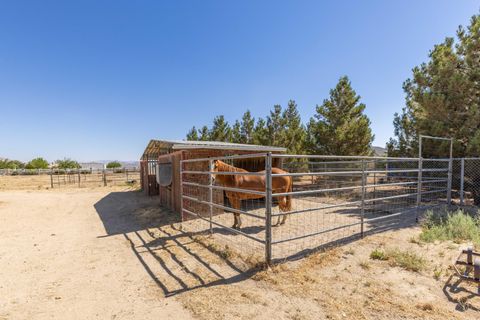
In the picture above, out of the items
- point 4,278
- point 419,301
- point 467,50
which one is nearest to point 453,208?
point 467,50

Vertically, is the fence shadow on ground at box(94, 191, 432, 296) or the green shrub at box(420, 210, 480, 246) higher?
the green shrub at box(420, 210, 480, 246)

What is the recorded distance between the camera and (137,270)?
3.54 m

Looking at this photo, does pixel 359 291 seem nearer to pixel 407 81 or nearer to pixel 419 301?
pixel 419 301

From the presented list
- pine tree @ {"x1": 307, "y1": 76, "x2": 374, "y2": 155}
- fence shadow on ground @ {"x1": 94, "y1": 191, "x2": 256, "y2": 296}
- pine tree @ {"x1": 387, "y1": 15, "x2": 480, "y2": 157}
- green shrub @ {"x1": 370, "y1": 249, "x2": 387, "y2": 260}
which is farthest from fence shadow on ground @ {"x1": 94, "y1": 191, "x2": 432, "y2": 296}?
pine tree @ {"x1": 307, "y1": 76, "x2": 374, "y2": 155}

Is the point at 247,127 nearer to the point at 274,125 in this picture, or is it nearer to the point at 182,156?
the point at 274,125

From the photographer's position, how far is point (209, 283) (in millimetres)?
3061

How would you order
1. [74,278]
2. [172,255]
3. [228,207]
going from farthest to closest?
[228,207], [172,255], [74,278]

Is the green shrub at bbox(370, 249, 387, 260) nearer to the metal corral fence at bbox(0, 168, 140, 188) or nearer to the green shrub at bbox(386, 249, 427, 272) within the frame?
the green shrub at bbox(386, 249, 427, 272)

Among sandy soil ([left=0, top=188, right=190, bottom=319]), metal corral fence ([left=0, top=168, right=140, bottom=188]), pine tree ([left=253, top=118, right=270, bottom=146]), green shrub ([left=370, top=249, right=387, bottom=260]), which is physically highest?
pine tree ([left=253, top=118, right=270, bottom=146])

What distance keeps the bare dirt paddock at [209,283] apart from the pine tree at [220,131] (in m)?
16.4

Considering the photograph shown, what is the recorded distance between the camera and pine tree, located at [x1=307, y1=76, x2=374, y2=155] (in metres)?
12.0

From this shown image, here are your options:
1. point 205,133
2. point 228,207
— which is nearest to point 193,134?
point 205,133

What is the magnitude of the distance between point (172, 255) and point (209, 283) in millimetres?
1263

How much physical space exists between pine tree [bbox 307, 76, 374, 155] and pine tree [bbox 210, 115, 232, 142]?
9.41 metres
